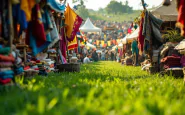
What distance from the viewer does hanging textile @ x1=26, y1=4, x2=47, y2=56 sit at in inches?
229

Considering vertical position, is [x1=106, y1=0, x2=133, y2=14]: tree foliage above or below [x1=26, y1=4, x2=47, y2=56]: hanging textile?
above

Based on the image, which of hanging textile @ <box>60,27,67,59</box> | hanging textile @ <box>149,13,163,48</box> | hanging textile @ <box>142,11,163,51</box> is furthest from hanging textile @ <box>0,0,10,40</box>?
hanging textile @ <box>149,13,163,48</box>

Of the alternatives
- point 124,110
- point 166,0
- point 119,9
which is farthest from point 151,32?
point 119,9

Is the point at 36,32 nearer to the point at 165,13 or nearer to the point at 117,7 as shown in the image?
the point at 165,13

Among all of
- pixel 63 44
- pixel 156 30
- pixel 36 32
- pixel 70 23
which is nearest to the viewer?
pixel 36 32

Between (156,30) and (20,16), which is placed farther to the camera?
(156,30)

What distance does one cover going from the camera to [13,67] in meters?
5.19

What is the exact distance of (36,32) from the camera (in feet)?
19.6

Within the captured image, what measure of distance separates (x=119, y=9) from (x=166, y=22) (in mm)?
131439

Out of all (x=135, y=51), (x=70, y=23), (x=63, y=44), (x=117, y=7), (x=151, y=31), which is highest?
(x=117, y=7)

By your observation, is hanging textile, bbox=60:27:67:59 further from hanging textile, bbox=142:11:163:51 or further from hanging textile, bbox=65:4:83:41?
hanging textile, bbox=142:11:163:51

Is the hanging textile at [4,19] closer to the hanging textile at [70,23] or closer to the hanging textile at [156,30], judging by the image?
the hanging textile at [156,30]

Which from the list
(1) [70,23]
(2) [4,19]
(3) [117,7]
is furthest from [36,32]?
(3) [117,7]

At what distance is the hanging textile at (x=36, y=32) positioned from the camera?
5.82 metres
